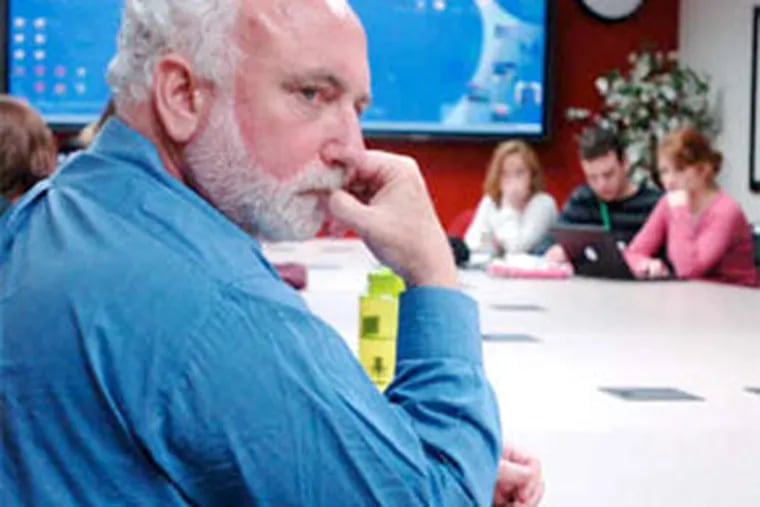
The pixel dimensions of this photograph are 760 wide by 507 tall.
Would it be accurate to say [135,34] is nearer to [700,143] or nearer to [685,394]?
[685,394]

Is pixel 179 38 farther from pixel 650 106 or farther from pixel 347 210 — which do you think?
pixel 650 106

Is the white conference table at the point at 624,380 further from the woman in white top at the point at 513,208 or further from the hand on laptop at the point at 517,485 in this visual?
the woman in white top at the point at 513,208

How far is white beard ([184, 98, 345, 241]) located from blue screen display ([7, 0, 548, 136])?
696cm

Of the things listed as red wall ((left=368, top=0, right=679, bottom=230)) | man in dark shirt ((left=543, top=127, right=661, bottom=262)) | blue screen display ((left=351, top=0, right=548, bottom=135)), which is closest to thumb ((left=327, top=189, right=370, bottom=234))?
man in dark shirt ((left=543, top=127, right=661, bottom=262))

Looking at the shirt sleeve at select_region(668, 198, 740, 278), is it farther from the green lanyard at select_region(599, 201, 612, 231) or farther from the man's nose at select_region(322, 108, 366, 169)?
the man's nose at select_region(322, 108, 366, 169)

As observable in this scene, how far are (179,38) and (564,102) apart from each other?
7653 millimetres

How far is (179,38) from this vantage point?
917 mm

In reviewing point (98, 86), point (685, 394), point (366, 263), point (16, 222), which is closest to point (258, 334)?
point (16, 222)

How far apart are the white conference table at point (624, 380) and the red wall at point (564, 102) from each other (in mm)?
4345

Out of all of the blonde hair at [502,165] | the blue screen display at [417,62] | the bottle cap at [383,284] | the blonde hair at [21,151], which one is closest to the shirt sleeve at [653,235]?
the blonde hair at [502,165]

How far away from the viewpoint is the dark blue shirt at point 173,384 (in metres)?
0.79

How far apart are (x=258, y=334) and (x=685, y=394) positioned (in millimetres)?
1296

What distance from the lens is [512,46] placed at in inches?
320

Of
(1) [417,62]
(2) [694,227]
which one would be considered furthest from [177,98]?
(1) [417,62]
